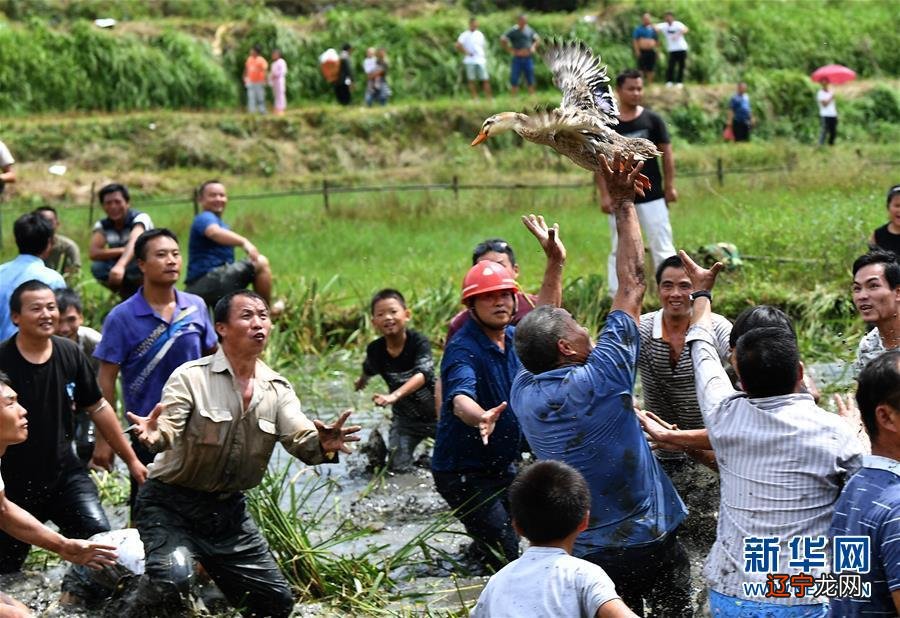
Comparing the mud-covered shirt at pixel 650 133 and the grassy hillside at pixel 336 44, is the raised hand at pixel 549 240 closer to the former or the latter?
the mud-covered shirt at pixel 650 133

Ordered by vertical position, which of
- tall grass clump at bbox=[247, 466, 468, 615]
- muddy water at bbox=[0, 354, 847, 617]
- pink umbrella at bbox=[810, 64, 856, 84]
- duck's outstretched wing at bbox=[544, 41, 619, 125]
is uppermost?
duck's outstretched wing at bbox=[544, 41, 619, 125]

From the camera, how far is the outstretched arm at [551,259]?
6.02m

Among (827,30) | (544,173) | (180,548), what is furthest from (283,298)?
(827,30)

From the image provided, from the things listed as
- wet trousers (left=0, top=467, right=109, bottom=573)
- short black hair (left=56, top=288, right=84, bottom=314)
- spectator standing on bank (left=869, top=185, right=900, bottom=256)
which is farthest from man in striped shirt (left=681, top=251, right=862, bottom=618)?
short black hair (left=56, top=288, right=84, bottom=314)

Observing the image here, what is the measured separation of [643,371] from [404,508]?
256 centimetres

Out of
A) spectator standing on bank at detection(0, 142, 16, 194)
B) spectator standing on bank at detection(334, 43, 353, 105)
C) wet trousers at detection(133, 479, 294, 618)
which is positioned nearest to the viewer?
wet trousers at detection(133, 479, 294, 618)

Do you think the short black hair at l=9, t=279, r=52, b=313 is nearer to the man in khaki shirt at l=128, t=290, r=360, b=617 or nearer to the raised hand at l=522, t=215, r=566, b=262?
the man in khaki shirt at l=128, t=290, r=360, b=617

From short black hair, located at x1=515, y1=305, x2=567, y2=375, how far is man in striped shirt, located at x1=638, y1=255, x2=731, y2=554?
1.52 meters

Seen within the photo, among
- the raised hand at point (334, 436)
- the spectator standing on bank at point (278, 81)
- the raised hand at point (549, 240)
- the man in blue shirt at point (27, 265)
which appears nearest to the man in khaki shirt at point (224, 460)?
the raised hand at point (334, 436)

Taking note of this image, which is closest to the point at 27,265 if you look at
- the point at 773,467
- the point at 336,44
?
the point at 773,467

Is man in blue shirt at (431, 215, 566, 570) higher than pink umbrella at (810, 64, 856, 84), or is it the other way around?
pink umbrella at (810, 64, 856, 84)

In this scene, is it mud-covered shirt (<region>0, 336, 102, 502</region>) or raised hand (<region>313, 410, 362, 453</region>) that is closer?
raised hand (<region>313, 410, 362, 453</region>)

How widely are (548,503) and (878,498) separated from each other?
1003 millimetres

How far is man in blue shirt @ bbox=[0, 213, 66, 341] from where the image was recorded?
859 centimetres
